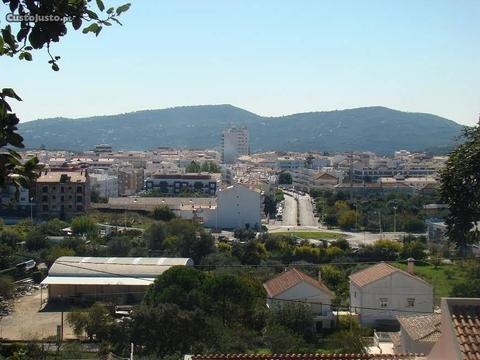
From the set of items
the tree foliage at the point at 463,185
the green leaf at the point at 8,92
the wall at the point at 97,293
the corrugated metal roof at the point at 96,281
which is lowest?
the wall at the point at 97,293

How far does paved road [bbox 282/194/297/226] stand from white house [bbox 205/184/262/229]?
258 centimetres

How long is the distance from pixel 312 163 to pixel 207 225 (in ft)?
122

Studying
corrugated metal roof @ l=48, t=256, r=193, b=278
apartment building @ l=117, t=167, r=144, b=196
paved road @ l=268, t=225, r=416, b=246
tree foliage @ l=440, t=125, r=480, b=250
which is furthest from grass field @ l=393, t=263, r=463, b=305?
apartment building @ l=117, t=167, r=144, b=196

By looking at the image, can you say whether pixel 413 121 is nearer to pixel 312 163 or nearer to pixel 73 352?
pixel 312 163

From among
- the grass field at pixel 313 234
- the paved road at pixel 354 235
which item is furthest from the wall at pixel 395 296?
the grass field at pixel 313 234

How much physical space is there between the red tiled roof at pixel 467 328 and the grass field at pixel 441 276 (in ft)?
36.6

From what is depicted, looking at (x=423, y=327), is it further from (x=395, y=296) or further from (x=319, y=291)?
(x=395, y=296)

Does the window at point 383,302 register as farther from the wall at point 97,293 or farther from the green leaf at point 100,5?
the green leaf at point 100,5

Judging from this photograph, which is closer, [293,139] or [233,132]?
[233,132]

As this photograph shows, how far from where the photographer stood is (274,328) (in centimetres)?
994

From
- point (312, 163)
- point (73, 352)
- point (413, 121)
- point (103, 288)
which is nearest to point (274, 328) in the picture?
point (73, 352)

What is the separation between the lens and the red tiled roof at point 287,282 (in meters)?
12.4

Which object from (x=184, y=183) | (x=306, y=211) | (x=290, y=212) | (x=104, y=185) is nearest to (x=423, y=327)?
(x=290, y=212)

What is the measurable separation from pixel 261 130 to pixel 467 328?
14695cm
